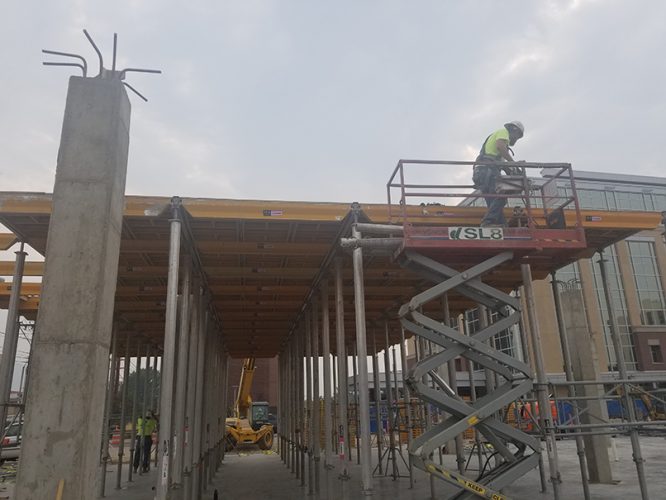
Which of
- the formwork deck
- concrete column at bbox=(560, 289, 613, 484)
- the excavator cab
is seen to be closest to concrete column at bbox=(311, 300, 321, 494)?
the formwork deck

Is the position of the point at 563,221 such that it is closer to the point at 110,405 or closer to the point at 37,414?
the point at 37,414

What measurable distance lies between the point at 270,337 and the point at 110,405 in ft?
30.6

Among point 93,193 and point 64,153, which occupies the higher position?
point 64,153

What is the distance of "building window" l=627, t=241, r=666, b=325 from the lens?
43781mm

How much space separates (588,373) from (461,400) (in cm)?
677

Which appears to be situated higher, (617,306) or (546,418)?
(617,306)

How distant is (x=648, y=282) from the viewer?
44.2 metres

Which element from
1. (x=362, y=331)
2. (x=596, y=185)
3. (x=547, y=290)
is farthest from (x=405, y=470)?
(x=596, y=185)

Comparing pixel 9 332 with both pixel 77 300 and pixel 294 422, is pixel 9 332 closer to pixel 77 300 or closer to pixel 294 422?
pixel 77 300

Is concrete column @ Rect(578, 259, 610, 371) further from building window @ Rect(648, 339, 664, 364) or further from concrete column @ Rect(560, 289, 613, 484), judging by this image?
concrete column @ Rect(560, 289, 613, 484)

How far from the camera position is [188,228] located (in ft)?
33.0

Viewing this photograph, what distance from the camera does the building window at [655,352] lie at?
140ft

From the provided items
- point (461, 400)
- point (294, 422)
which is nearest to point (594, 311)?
point (294, 422)

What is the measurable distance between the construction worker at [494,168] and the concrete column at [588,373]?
5.55 m
